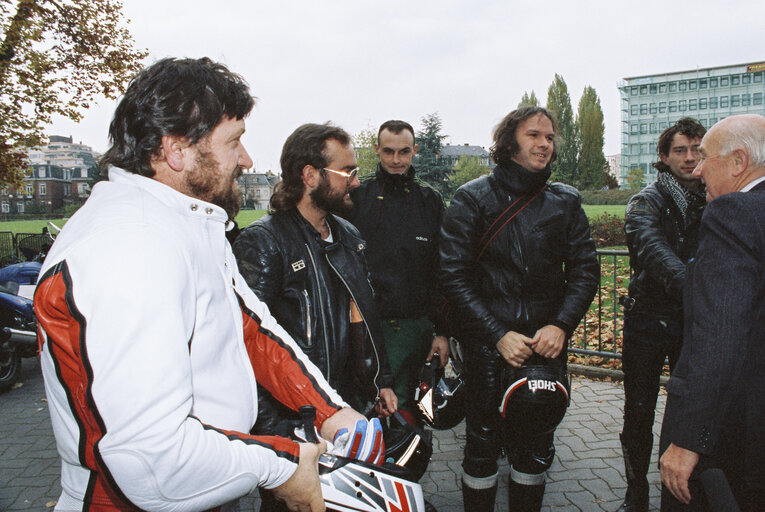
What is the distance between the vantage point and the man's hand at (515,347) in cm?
287

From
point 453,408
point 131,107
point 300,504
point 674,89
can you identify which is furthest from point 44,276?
point 674,89

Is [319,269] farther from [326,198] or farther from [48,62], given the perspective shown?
[48,62]

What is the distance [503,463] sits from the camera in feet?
14.1

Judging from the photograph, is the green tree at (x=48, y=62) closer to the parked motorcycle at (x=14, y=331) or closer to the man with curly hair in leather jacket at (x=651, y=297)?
the parked motorcycle at (x=14, y=331)

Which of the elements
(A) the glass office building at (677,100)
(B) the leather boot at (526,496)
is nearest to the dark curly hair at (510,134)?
(B) the leather boot at (526,496)

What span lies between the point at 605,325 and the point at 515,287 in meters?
5.68

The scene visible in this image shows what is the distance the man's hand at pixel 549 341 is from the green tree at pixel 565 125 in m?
82.1

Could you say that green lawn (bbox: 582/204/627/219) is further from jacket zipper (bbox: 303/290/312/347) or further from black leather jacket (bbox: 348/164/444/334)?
jacket zipper (bbox: 303/290/312/347)

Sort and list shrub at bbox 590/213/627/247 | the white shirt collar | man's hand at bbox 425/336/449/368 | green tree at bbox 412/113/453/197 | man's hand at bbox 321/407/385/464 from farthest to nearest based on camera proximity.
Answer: green tree at bbox 412/113/453/197 < shrub at bbox 590/213/627/247 < man's hand at bbox 425/336/449/368 < the white shirt collar < man's hand at bbox 321/407/385/464

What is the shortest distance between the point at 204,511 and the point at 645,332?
2893mm

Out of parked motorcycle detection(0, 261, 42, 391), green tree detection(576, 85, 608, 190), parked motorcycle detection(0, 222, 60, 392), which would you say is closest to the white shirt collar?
parked motorcycle detection(0, 222, 60, 392)

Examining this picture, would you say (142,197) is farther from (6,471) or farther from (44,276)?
(6,471)

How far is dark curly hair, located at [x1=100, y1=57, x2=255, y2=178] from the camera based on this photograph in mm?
1490

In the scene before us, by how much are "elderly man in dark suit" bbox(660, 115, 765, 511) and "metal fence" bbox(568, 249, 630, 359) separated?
170 inches
